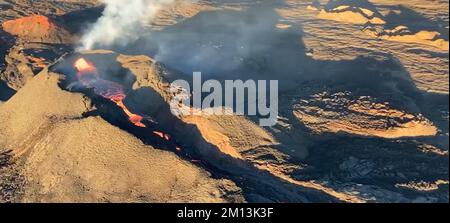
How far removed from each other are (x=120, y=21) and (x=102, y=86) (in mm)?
8082

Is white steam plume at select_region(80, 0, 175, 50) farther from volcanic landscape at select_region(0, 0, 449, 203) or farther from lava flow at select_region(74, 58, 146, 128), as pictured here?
lava flow at select_region(74, 58, 146, 128)

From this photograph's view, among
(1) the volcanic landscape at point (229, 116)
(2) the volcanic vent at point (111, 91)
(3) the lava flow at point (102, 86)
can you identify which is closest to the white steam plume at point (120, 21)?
(1) the volcanic landscape at point (229, 116)

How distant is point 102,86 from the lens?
1356 centimetres

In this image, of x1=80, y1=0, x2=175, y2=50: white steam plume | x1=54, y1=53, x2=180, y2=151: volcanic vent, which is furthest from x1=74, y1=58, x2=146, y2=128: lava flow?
x1=80, y1=0, x2=175, y2=50: white steam plume

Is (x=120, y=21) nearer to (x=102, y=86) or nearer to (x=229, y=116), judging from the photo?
(x=102, y=86)

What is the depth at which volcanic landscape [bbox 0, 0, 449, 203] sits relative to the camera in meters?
11.0

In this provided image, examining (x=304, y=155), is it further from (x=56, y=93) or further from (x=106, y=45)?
(x=106, y=45)

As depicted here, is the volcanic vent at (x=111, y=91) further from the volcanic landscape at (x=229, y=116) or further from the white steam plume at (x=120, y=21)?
the white steam plume at (x=120, y=21)

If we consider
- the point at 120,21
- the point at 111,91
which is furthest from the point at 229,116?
the point at 120,21

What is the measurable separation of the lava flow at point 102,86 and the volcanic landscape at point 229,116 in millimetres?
53

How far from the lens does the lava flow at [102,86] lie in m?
12.6
